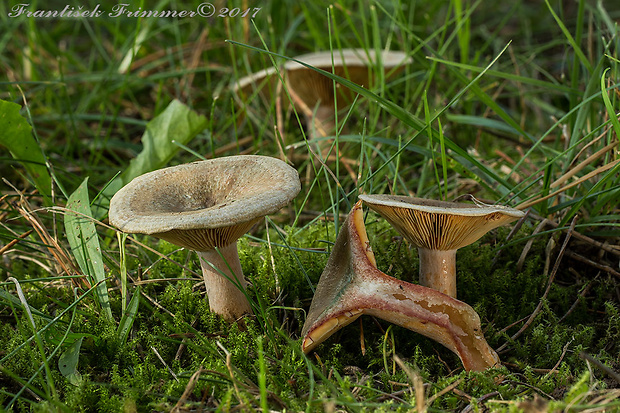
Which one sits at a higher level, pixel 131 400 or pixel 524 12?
pixel 524 12

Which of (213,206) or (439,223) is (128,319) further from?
(439,223)

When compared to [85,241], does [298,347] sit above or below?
below

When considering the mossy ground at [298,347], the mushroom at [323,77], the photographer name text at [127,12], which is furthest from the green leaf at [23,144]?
the photographer name text at [127,12]

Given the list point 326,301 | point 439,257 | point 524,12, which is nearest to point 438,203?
point 439,257

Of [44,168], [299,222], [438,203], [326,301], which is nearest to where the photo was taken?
[326,301]

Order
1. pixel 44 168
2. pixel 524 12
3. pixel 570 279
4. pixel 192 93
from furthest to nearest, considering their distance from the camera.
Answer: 1. pixel 524 12
2. pixel 192 93
3. pixel 44 168
4. pixel 570 279

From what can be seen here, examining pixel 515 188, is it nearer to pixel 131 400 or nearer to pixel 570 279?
pixel 570 279

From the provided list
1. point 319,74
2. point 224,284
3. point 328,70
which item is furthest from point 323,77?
point 224,284
